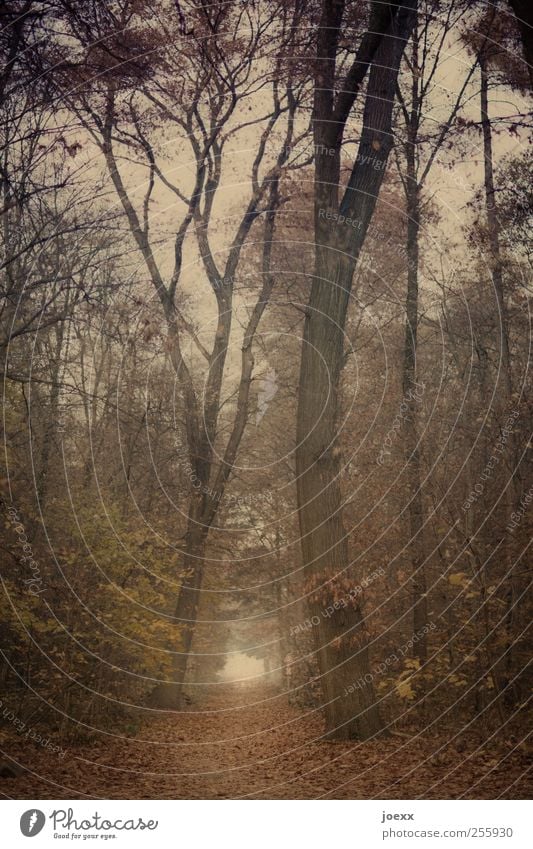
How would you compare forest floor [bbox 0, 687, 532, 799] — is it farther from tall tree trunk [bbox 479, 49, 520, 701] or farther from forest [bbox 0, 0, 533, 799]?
tall tree trunk [bbox 479, 49, 520, 701]

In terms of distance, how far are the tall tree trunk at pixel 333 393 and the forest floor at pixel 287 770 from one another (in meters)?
0.75

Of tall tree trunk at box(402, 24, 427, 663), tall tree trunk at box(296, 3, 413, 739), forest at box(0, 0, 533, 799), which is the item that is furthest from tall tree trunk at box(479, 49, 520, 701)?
tall tree trunk at box(296, 3, 413, 739)

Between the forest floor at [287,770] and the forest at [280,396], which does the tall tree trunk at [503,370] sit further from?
the forest floor at [287,770]

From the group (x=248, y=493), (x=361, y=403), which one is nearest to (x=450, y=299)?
(x=361, y=403)

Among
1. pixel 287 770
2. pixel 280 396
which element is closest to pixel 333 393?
pixel 287 770

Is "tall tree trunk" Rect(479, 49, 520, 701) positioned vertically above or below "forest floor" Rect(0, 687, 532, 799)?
above

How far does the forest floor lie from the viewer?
732 cm

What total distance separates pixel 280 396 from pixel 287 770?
11.4 meters

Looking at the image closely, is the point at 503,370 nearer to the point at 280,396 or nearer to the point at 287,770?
the point at 287,770

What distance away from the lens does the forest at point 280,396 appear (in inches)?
352

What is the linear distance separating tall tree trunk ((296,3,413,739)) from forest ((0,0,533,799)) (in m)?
0.04

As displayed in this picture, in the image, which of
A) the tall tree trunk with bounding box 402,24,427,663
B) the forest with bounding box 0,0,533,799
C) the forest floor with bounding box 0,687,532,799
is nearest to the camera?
the forest floor with bounding box 0,687,532,799

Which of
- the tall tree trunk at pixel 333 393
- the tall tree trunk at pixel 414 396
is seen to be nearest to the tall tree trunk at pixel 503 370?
the tall tree trunk at pixel 414 396

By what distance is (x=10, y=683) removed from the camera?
32.8 ft
